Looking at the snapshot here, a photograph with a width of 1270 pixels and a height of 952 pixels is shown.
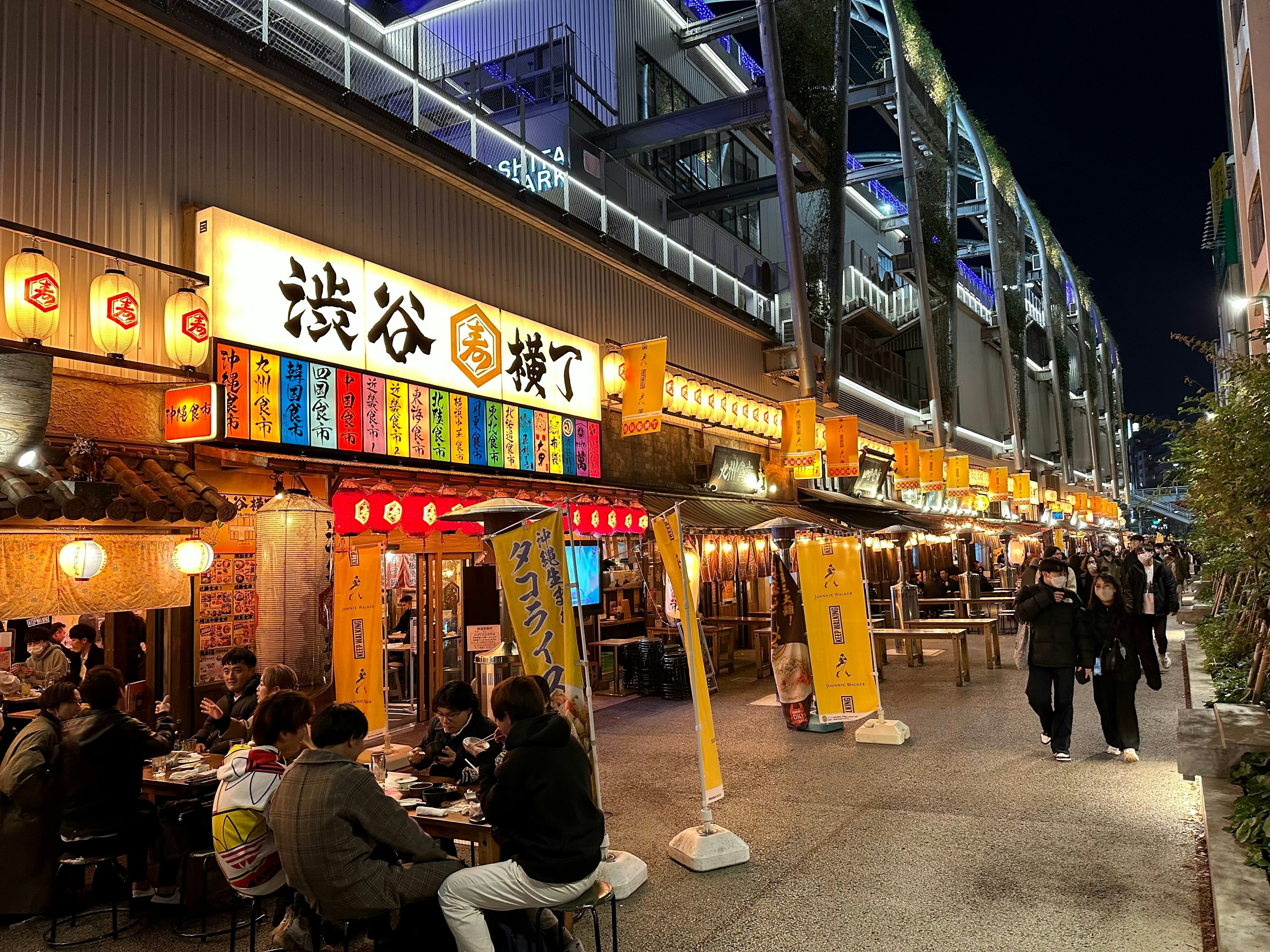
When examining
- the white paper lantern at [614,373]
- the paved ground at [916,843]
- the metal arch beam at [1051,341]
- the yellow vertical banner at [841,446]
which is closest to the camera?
the paved ground at [916,843]

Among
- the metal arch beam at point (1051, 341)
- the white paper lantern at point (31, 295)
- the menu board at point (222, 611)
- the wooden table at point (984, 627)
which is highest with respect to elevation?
the metal arch beam at point (1051, 341)

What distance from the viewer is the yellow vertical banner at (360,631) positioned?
8.23m

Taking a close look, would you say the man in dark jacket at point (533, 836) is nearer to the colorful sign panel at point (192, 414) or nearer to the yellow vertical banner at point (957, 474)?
the colorful sign panel at point (192, 414)

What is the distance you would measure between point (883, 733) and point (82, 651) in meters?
9.02

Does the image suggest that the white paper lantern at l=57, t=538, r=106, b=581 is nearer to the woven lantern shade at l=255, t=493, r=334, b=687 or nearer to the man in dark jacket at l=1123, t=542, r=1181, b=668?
the woven lantern shade at l=255, t=493, r=334, b=687

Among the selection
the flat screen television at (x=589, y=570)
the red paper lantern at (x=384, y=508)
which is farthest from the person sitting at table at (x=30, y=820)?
the flat screen television at (x=589, y=570)

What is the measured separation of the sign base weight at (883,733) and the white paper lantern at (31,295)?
903cm

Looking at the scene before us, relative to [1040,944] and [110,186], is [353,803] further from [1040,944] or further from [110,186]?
[110,186]

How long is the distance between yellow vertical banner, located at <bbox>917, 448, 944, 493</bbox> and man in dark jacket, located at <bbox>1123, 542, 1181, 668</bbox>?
789 cm

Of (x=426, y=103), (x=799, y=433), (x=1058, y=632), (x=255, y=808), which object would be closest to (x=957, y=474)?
(x=799, y=433)

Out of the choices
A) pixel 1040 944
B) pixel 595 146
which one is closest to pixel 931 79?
pixel 595 146

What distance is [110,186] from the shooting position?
777 centimetres

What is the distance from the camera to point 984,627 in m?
16.6

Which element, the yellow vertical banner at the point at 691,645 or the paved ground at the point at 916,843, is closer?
the paved ground at the point at 916,843
